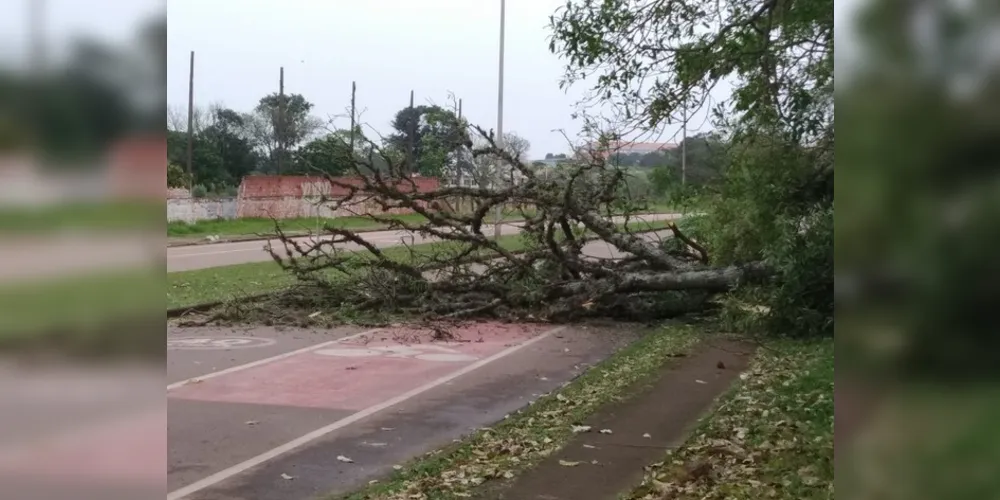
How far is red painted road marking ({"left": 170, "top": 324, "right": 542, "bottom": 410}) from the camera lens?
802 cm

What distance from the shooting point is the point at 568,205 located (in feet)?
37.9

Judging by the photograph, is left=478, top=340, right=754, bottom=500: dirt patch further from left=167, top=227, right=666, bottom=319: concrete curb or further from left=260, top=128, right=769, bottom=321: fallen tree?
left=167, top=227, right=666, bottom=319: concrete curb

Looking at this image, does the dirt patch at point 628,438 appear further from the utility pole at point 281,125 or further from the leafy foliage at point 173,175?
the utility pole at point 281,125

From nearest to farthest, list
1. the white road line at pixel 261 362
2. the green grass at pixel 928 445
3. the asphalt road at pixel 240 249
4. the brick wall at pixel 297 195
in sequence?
the green grass at pixel 928 445, the white road line at pixel 261 362, the brick wall at pixel 297 195, the asphalt road at pixel 240 249

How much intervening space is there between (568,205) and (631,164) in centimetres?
97

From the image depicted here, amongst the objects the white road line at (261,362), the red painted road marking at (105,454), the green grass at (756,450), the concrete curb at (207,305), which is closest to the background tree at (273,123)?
the concrete curb at (207,305)

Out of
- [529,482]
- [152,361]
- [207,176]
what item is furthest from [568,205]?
[207,176]

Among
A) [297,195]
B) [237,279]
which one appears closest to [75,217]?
[237,279]

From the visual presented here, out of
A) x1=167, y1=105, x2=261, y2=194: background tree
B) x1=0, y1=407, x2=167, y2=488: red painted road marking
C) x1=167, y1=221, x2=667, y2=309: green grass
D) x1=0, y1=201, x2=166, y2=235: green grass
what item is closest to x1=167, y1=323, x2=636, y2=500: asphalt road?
x1=167, y1=221, x2=667, y2=309: green grass

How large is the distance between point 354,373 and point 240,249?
16.4 m

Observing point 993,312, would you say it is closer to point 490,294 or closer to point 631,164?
point 631,164

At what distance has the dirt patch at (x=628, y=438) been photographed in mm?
5270

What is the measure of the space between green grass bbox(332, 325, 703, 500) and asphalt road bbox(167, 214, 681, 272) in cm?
374

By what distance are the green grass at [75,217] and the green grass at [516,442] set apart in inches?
131
